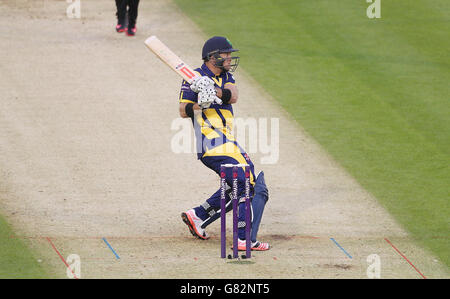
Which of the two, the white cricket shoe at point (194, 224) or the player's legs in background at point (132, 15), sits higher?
the player's legs in background at point (132, 15)

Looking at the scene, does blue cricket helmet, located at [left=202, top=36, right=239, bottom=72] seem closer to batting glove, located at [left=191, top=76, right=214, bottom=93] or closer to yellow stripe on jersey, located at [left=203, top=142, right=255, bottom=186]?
batting glove, located at [left=191, top=76, right=214, bottom=93]

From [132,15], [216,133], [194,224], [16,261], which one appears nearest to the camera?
[16,261]

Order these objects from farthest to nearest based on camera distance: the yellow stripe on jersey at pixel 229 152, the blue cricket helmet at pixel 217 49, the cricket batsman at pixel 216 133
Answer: the blue cricket helmet at pixel 217 49
the yellow stripe on jersey at pixel 229 152
the cricket batsman at pixel 216 133

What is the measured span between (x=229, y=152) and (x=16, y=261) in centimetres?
243

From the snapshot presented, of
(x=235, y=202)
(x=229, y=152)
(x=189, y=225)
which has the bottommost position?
(x=189, y=225)

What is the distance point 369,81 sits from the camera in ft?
49.3

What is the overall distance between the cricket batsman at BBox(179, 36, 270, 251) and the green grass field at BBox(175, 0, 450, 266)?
1.93 metres

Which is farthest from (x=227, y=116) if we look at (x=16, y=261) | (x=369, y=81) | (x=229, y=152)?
(x=369, y=81)

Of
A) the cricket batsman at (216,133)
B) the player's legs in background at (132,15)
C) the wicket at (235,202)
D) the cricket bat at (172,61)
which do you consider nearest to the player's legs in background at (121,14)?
the player's legs in background at (132,15)

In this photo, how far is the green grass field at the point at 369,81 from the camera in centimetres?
1173

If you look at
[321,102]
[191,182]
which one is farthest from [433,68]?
[191,182]

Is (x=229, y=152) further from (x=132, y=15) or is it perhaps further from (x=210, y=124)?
(x=132, y=15)

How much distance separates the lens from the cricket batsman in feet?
31.2

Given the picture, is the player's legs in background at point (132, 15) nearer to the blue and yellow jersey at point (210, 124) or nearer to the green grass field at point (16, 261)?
the blue and yellow jersey at point (210, 124)
